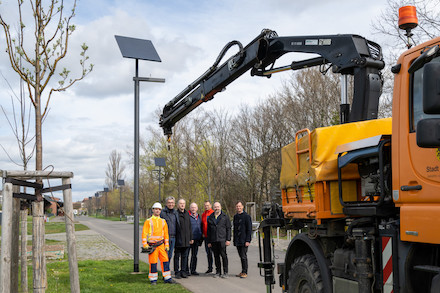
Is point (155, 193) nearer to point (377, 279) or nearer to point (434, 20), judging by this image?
point (434, 20)

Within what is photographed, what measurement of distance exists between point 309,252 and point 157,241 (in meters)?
5.12

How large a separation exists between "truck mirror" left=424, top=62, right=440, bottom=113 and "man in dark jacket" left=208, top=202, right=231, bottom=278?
8548 millimetres

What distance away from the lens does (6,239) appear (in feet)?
19.9

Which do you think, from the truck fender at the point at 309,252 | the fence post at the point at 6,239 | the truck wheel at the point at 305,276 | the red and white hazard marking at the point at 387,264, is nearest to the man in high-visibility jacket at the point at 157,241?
the fence post at the point at 6,239

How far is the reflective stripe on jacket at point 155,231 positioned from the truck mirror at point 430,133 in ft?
25.6

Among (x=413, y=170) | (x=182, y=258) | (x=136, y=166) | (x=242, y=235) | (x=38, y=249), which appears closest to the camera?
(x=413, y=170)

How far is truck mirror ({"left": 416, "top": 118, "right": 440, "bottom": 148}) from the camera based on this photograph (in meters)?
3.45

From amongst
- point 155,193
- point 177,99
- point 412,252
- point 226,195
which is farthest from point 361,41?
point 155,193

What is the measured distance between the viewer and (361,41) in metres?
6.07

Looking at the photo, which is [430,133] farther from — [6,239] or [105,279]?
[105,279]

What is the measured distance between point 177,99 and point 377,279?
6.80 metres

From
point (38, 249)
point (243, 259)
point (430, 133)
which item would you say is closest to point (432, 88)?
point (430, 133)

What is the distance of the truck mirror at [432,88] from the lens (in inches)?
129

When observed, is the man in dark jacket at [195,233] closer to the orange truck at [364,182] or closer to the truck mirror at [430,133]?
the orange truck at [364,182]
